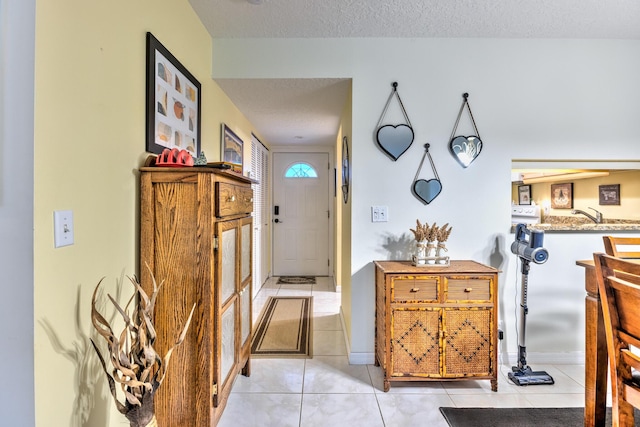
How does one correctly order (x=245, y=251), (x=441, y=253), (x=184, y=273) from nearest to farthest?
1. (x=184, y=273)
2. (x=245, y=251)
3. (x=441, y=253)

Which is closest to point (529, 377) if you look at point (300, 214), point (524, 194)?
point (524, 194)

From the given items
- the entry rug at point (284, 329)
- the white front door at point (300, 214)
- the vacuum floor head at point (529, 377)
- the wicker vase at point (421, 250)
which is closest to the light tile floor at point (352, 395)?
the vacuum floor head at point (529, 377)

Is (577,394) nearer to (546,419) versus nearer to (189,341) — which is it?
(546,419)

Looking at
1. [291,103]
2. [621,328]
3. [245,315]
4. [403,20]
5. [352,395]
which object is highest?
[403,20]

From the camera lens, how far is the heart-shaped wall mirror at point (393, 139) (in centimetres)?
231

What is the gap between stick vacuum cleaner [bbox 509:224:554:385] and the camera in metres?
2.02

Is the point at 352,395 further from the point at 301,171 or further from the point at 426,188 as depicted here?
the point at 301,171

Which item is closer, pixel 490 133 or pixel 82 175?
pixel 82 175

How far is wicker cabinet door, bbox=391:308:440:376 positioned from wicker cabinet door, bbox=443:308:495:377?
7 cm

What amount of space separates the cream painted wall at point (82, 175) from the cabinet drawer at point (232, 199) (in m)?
0.38

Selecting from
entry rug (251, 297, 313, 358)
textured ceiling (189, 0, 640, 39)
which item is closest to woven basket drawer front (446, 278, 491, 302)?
entry rug (251, 297, 313, 358)

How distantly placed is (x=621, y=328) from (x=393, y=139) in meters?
1.60

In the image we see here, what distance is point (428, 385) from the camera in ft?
6.75

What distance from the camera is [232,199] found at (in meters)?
1.71
